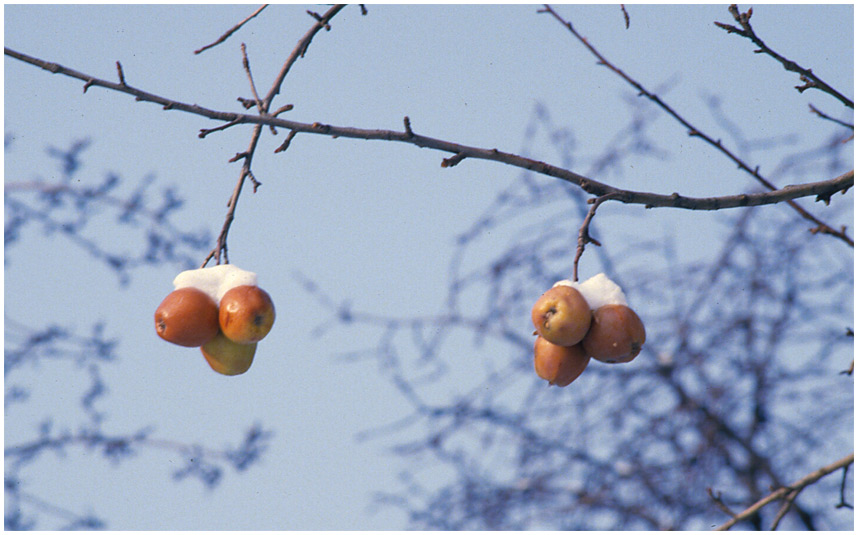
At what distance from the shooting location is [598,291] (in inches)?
82.4

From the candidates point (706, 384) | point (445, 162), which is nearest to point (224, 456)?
point (706, 384)

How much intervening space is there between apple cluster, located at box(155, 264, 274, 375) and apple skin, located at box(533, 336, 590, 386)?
690 mm

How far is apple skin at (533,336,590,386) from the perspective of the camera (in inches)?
81.6

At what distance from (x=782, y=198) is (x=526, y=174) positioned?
3.36 meters

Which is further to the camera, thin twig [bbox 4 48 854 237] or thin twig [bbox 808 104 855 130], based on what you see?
thin twig [bbox 808 104 855 130]

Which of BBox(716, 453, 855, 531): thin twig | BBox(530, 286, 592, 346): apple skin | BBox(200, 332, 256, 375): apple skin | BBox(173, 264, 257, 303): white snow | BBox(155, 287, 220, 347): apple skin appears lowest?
BBox(716, 453, 855, 531): thin twig

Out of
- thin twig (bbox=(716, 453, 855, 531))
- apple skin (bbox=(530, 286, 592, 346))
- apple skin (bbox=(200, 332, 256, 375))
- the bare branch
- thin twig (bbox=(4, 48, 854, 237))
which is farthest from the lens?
thin twig (bbox=(716, 453, 855, 531))

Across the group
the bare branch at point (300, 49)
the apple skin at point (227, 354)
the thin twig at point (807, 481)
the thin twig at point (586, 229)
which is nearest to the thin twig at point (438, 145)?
the thin twig at point (586, 229)

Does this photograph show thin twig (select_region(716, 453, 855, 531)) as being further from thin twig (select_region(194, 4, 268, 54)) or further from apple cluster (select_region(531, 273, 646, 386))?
thin twig (select_region(194, 4, 268, 54))

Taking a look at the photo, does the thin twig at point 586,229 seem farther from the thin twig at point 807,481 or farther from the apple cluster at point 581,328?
the thin twig at point 807,481

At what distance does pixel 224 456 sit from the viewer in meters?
5.62

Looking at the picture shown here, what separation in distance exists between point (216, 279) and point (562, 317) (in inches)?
35.0

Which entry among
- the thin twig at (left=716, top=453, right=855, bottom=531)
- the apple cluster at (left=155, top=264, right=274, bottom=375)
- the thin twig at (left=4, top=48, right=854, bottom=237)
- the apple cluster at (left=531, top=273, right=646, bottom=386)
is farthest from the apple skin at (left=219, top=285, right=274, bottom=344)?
the thin twig at (left=716, top=453, right=855, bottom=531)

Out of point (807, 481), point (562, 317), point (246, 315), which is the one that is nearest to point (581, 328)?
point (562, 317)
